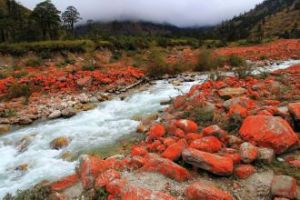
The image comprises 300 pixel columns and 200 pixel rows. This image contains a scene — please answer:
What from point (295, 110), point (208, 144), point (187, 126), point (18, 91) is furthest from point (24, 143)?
point (295, 110)

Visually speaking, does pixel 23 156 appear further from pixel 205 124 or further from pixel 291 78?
pixel 291 78

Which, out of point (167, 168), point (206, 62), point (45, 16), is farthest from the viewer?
point (45, 16)

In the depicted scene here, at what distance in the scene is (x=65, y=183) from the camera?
6066mm

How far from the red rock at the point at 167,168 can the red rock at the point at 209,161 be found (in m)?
0.26

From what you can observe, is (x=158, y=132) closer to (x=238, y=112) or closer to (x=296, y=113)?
(x=238, y=112)

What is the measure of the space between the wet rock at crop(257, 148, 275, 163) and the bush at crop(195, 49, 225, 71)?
625 inches

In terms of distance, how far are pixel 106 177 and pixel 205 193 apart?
195cm

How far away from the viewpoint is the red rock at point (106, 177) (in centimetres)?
523

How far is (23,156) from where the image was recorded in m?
8.31

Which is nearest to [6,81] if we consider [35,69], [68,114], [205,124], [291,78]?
[35,69]

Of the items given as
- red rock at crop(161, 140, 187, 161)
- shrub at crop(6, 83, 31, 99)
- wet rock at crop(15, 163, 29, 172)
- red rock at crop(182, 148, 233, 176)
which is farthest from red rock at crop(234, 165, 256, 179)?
shrub at crop(6, 83, 31, 99)

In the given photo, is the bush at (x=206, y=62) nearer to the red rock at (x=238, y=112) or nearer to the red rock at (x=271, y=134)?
the red rock at (x=238, y=112)

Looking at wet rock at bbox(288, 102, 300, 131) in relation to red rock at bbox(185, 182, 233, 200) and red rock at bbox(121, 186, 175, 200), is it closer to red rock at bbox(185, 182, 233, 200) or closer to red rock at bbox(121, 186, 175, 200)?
red rock at bbox(185, 182, 233, 200)

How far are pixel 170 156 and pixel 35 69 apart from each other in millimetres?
21479
